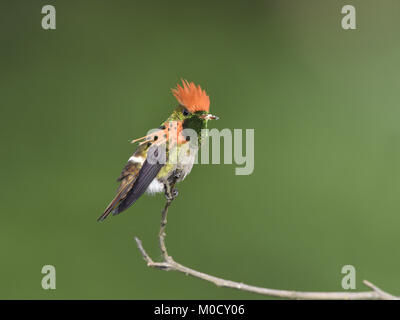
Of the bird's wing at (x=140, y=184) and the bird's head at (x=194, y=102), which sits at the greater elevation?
the bird's head at (x=194, y=102)

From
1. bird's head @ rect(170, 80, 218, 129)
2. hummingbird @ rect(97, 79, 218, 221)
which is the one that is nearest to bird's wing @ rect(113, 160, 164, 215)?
hummingbird @ rect(97, 79, 218, 221)

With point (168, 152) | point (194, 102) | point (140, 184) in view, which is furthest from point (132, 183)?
point (194, 102)

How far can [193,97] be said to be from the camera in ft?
4.75

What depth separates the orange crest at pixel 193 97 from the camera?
145 centimetres

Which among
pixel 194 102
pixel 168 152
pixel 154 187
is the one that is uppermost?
pixel 194 102

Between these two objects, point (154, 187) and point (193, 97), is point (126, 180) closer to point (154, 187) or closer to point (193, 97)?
point (154, 187)

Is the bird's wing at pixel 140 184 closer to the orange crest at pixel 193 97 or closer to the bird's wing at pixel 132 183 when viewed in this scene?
the bird's wing at pixel 132 183

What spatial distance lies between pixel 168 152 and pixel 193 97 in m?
0.22

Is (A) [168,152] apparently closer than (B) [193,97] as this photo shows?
No

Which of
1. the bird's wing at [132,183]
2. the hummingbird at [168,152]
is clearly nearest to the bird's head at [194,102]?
the hummingbird at [168,152]

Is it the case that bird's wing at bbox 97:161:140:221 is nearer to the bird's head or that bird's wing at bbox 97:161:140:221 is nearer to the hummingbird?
the hummingbird

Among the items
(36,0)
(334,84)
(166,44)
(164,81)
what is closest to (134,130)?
(164,81)

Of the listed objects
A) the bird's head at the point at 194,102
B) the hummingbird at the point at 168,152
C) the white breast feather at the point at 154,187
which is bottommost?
the white breast feather at the point at 154,187

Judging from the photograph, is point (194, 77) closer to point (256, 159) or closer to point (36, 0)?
point (256, 159)
